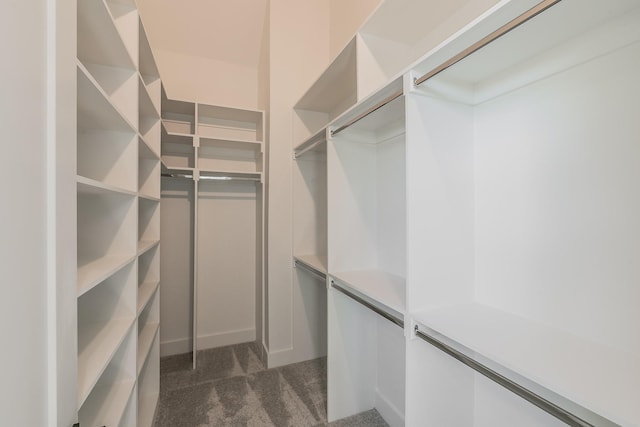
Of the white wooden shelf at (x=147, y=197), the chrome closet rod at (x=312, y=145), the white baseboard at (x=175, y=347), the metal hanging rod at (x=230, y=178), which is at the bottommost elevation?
the white baseboard at (x=175, y=347)

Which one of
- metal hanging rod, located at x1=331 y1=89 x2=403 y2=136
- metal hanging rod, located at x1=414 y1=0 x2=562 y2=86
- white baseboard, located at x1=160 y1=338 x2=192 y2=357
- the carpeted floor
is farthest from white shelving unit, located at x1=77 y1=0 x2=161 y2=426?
white baseboard, located at x1=160 y1=338 x2=192 y2=357

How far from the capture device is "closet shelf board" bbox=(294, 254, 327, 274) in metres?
1.94

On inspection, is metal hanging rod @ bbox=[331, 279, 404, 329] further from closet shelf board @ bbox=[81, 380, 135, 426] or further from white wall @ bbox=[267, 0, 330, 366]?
closet shelf board @ bbox=[81, 380, 135, 426]

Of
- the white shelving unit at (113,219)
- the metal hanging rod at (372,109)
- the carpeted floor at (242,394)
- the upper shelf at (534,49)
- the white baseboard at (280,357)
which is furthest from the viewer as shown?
the white baseboard at (280,357)

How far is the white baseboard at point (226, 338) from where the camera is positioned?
279cm

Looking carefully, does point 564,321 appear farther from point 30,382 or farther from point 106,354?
point 106,354

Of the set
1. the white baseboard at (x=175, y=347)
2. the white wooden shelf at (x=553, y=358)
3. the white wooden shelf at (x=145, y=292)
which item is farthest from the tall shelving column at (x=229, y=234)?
the white wooden shelf at (x=553, y=358)

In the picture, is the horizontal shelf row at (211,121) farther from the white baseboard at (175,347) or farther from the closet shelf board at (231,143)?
the white baseboard at (175,347)

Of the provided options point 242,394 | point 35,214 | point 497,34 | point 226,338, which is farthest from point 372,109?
point 226,338

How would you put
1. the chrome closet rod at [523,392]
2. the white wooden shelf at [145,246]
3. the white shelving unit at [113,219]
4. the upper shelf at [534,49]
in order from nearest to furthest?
1. the chrome closet rod at [523,392]
2. the upper shelf at [534,49]
3. the white shelving unit at [113,219]
4. the white wooden shelf at [145,246]

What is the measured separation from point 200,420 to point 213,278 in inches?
50.0

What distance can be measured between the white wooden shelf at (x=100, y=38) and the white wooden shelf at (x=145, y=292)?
4.05ft

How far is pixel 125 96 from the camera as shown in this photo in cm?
138

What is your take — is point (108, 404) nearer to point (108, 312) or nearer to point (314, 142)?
point (108, 312)
